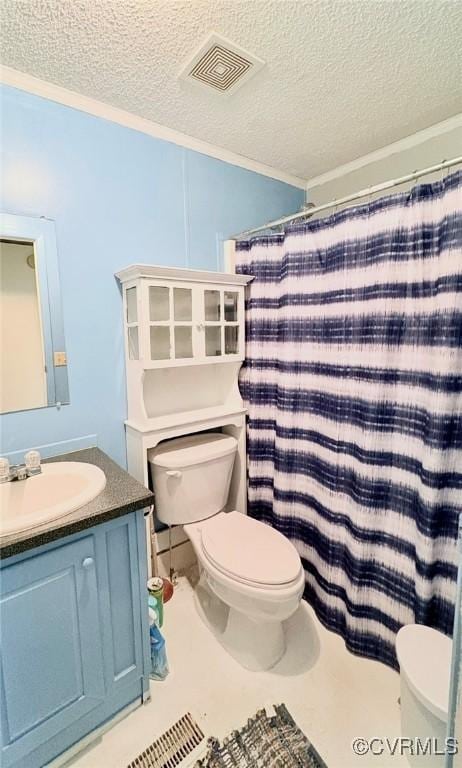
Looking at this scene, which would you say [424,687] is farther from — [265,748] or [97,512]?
[97,512]

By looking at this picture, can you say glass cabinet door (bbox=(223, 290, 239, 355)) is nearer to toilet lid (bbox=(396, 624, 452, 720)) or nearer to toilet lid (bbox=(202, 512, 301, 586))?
toilet lid (bbox=(202, 512, 301, 586))

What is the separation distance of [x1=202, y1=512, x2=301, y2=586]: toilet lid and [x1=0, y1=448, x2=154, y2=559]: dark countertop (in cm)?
45

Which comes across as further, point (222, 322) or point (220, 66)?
point (222, 322)

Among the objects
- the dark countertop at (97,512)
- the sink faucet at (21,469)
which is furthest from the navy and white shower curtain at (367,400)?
the sink faucet at (21,469)

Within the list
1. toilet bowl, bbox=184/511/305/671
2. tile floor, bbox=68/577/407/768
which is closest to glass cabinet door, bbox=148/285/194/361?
toilet bowl, bbox=184/511/305/671

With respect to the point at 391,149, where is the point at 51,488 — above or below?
below

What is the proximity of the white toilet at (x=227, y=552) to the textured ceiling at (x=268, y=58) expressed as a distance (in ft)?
4.83

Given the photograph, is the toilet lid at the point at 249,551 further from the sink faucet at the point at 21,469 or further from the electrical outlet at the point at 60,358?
the electrical outlet at the point at 60,358

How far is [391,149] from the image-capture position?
1.68m

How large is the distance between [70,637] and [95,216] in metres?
1.50

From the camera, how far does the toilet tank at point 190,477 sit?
5.00 feet

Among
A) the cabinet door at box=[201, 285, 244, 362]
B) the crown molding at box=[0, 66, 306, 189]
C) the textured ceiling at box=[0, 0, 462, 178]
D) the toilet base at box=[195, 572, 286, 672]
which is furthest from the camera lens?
the cabinet door at box=[201, 285, 244, 362]

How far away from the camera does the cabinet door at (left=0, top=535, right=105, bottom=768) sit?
0.89 m

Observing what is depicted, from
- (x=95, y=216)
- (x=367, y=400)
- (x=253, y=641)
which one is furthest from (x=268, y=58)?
(x=253, y=641)
